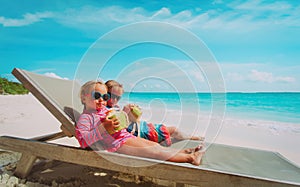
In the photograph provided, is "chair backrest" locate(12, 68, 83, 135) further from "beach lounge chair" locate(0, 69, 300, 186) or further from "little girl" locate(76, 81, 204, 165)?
"little girl" locate(76, 81, 204, 165)

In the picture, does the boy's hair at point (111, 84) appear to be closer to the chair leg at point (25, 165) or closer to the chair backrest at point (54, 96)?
the chair backrest at point (54, 96)

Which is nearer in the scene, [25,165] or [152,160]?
[152,160]

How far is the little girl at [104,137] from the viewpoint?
175 cm

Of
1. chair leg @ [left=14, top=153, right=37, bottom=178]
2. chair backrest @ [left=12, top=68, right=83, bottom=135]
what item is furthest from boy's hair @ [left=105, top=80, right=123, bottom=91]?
chair leg @ [left=14, top=153, right=37, bottom=178]

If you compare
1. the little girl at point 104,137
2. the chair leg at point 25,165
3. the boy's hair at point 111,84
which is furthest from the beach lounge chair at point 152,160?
the boy's hair at point 111,84

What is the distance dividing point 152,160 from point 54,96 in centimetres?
117

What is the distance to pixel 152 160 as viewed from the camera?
61.7 inches

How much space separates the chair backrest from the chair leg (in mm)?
461

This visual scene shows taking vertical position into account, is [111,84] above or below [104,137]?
above

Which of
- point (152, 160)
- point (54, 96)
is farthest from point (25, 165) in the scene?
point (152, 160)

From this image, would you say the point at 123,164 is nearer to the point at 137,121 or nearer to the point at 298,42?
the point at 137,121

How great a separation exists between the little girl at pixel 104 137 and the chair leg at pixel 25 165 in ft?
1.90

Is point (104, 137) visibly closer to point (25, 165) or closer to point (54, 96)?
point (54, 96)

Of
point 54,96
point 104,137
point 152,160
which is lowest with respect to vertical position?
point 152,160
